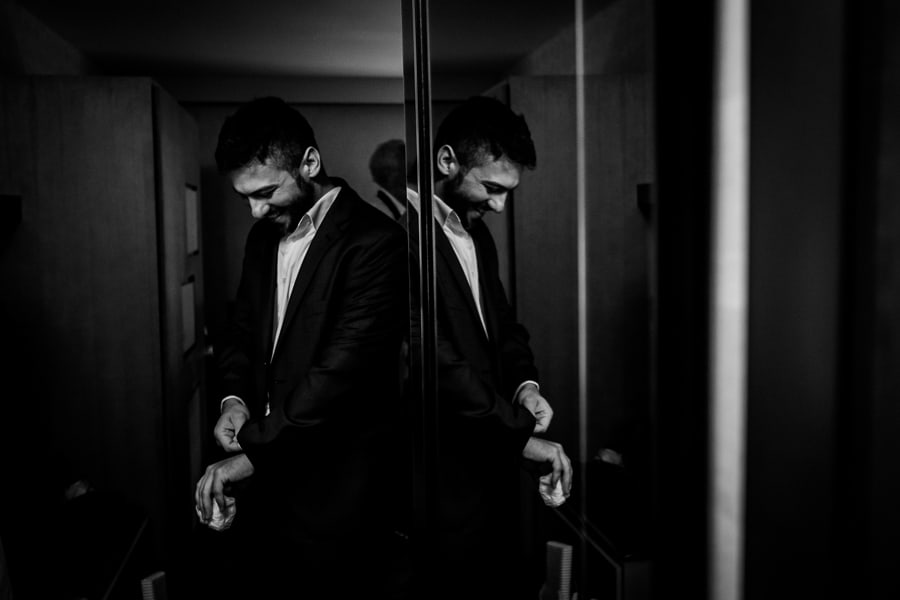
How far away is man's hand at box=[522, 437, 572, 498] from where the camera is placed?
123cm

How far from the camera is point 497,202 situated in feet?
4.69

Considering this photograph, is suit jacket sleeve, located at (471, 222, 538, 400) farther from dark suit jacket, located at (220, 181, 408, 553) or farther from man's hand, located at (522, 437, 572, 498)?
dark suit jacket, located at (220, 181, 408, 553)

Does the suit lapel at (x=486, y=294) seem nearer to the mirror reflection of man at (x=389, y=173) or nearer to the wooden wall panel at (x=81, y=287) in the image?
the mirror reflection of man at (x=389, y=173)

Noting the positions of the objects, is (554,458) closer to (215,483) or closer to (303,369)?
A: (303,369)

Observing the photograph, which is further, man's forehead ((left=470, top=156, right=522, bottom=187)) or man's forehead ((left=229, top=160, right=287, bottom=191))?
man's forehead ((left=229, top=160, right=287, bottom=191))

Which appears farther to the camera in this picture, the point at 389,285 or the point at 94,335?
the point at 389,285

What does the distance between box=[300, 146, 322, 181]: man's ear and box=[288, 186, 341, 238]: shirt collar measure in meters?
0.05

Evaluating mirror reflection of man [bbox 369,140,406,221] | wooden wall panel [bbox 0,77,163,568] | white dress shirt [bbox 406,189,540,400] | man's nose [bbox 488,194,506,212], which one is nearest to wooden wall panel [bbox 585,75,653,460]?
man's nose [bbox 488,194,506,212]

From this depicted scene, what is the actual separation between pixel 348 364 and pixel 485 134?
566mm

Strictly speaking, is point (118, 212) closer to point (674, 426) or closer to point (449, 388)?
point (449, 388)

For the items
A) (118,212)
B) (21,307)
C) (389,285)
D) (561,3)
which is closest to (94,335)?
(21,307)

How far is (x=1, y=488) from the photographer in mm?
1461

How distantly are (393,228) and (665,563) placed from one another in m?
0.98

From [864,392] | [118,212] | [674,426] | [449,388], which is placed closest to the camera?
[864,392]
